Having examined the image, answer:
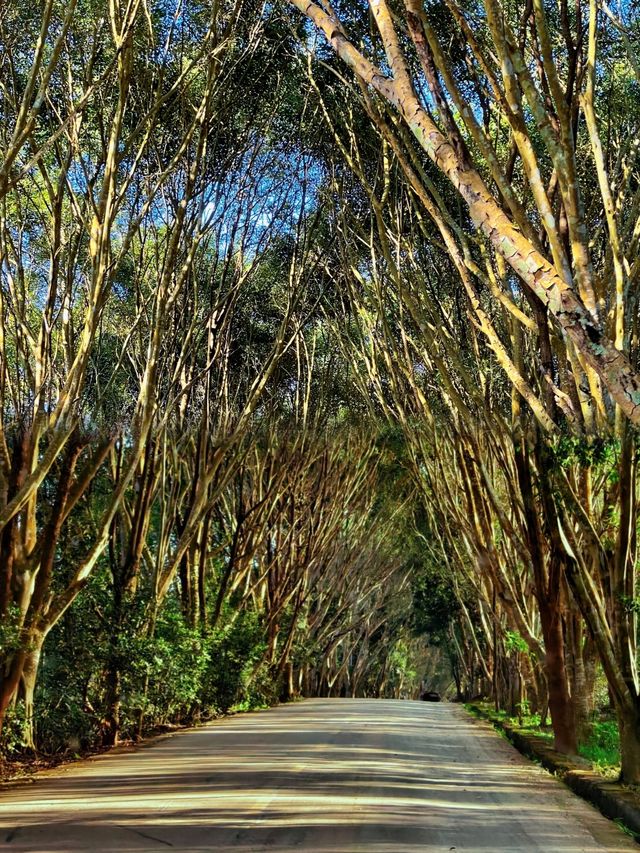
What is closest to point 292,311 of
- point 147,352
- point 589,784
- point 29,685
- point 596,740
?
point 147,352

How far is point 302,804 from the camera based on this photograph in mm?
7148

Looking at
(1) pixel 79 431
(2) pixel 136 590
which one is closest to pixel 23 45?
(1) pixel 79 431

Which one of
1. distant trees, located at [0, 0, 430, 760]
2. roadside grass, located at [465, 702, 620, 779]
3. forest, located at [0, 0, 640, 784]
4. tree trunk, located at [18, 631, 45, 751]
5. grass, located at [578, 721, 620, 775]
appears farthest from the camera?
grass, located at [578, 721, 620, 775]

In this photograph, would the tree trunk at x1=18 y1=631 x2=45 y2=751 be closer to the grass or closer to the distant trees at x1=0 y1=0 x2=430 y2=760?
the distant trees at x1=0 y1=0 x2=430 y2=760

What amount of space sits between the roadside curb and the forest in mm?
418

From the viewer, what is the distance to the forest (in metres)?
6.65

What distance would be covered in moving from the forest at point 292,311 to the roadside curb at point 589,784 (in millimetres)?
418

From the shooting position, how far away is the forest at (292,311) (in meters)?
6.65

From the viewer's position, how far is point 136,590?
12.2m

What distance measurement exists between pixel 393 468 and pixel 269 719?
9399mm

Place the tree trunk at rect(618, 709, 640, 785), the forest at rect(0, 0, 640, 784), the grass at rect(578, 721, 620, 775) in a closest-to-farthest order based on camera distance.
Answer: the forest at rect(0, 0, 640, 784), the tree trunk at rect(618, 709, 640, 785), the grass at rect(578, 721, 620, 775)

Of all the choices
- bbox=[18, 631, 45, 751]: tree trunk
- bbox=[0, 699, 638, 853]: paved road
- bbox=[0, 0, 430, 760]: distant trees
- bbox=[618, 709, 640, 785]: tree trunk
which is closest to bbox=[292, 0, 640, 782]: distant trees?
bbox=[618, 709, 640, 785]: tree trunk

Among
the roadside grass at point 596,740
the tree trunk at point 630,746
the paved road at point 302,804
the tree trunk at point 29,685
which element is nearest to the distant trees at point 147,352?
the tree trunk at point 29,685

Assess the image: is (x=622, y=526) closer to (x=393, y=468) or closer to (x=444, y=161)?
(x=444, y=161)
